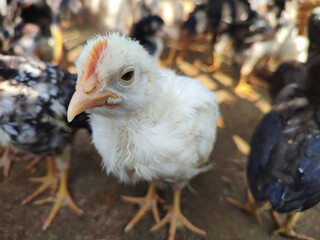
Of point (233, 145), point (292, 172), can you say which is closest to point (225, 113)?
point (233, 145)

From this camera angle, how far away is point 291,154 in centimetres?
176

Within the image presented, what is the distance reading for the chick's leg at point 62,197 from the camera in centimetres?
213

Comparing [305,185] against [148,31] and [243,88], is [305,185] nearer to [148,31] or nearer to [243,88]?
[243,88]

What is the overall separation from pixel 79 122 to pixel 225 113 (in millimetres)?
2050

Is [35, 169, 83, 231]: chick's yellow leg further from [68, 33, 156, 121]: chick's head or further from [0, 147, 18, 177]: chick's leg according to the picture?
[68, 33, 156, 121]: chick's head

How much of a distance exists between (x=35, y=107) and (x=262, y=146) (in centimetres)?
159

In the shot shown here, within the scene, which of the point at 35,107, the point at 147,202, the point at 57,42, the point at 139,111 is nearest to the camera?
the point at 139,111

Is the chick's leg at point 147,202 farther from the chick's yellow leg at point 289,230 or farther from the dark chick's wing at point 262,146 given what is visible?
the chick's yellow leg at point 289,230

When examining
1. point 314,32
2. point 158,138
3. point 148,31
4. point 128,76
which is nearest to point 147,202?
point 158,138

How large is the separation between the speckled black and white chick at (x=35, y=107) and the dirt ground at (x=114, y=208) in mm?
621

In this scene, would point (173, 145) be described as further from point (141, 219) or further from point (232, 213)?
point (232, 213)

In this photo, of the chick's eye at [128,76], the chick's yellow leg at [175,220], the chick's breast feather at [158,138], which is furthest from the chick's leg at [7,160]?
the chick's eye at [128,76]

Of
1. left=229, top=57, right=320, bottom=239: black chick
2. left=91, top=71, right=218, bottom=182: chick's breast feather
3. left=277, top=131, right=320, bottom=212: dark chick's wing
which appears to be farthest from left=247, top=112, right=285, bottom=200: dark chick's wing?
left=91, top=71, right=218, bottom=182: chick's breast feather

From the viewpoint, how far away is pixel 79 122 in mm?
1802
